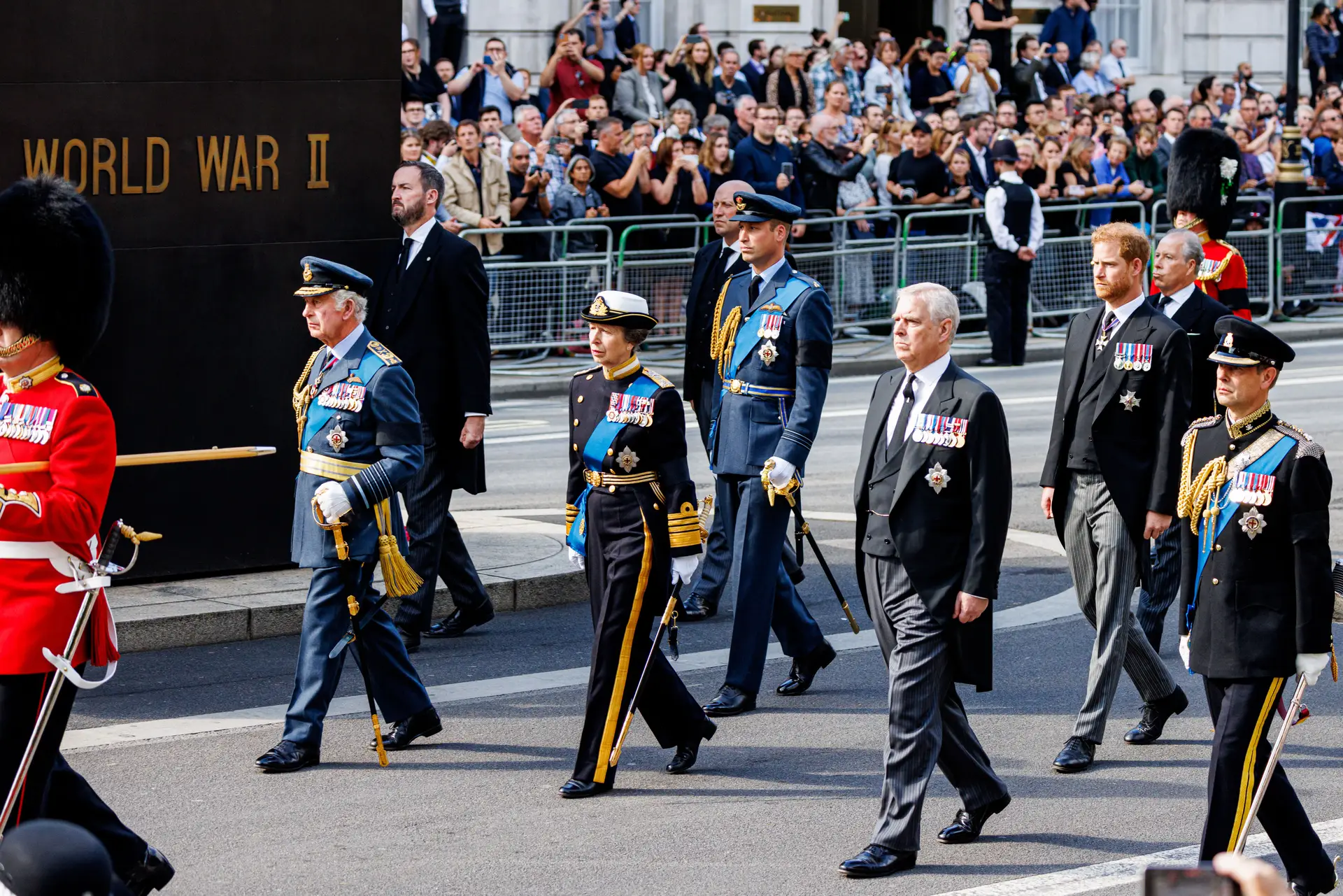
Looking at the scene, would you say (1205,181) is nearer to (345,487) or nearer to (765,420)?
(765,420)

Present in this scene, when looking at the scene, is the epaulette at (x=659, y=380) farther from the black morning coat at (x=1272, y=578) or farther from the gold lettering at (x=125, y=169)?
the gold lettering at (x=125, y=169)

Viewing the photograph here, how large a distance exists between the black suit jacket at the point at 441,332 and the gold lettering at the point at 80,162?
4.65 feet

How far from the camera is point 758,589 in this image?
8.54 metres

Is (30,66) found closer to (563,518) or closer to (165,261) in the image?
(165,261)

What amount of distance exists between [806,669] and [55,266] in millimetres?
3923

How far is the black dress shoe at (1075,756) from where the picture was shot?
7.74 meters

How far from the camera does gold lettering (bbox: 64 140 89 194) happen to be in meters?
9.80

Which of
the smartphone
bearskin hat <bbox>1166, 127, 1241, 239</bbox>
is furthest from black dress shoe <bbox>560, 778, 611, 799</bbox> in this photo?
the smartphone

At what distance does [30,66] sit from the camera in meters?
9.70

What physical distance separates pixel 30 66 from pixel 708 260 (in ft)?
10.5

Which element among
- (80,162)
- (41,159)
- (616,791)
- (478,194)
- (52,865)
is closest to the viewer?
(52,865)

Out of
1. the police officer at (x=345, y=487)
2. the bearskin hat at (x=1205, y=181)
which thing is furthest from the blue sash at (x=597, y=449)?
the bearskin hat at (x=1205, y=181)

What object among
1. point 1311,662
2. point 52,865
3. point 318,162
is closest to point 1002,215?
point 318,162

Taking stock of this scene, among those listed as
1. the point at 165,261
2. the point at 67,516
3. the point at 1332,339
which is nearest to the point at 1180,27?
the point at 1332,339
